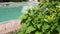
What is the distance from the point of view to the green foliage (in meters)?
2.36

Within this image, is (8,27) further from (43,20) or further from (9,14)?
(9,14)

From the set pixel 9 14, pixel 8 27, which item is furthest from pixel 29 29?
pixel 9 14

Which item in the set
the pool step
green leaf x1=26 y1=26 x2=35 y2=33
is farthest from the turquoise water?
green leaf x1=26 y1=26 x2=35 y2=33

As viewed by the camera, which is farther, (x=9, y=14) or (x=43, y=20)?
(x=9, y=14)

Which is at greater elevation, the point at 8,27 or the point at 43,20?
the point at 43,20

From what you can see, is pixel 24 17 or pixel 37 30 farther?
pixel 24 17

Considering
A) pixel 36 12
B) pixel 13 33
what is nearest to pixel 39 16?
pixel 36 12

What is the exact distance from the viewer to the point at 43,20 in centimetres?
247

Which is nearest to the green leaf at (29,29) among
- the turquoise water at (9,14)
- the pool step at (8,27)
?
the pool step at (8,27)

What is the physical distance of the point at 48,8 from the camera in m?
2.74

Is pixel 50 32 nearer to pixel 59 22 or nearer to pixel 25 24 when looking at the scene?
pixel 59 22

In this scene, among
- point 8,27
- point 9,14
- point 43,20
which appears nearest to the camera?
point 43,20

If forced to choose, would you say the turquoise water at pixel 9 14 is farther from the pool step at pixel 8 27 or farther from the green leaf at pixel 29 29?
the green leaf at pixel 29 29

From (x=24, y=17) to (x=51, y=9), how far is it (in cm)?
45
